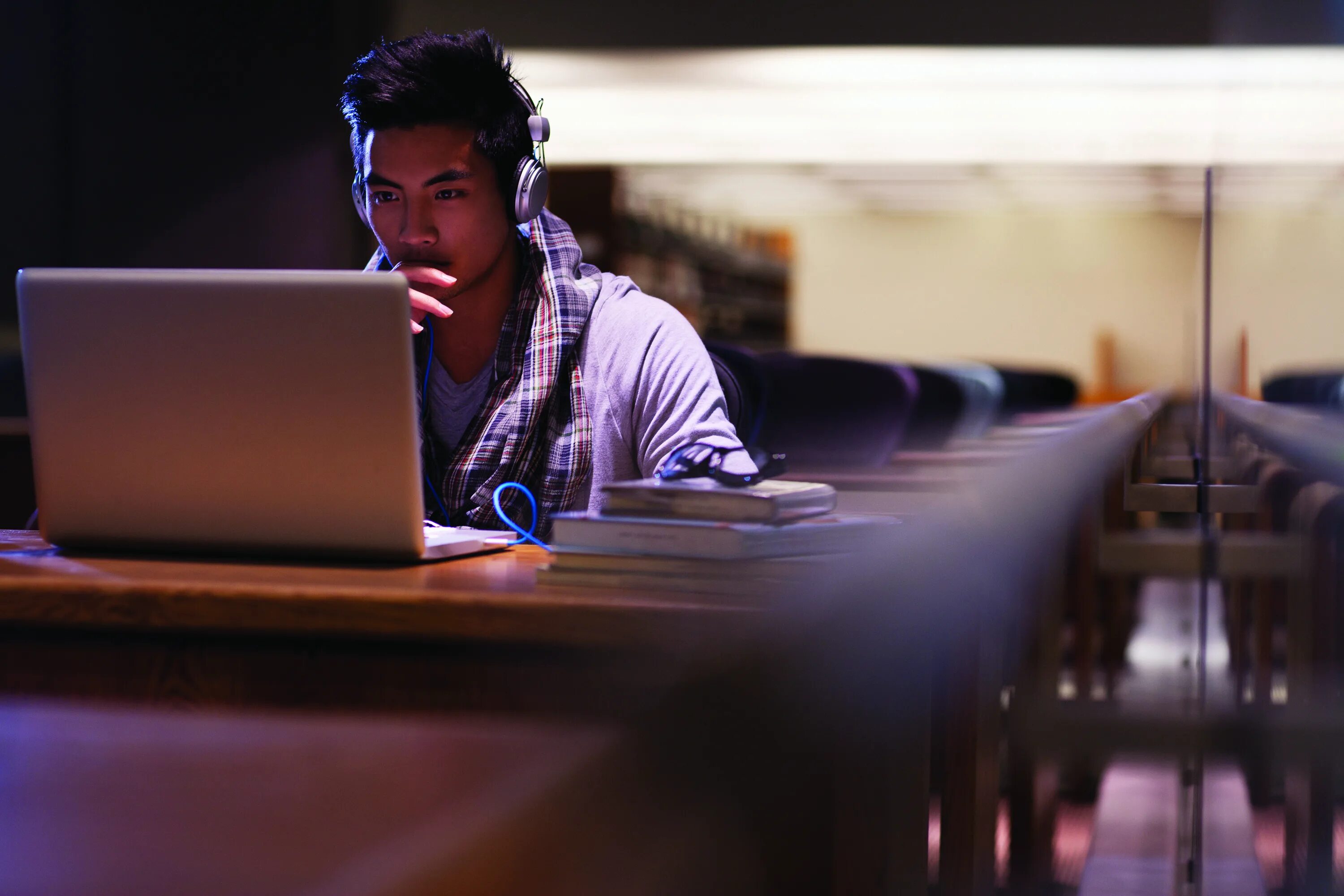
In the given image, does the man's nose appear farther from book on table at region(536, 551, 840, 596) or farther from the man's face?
book on table at region(536, 551, 840, 596)

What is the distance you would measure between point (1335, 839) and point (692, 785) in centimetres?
70

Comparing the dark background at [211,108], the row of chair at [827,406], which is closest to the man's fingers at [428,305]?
the row of chair at [827,406]

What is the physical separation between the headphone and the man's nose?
0.27 ft

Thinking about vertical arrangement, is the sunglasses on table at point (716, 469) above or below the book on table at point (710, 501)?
above

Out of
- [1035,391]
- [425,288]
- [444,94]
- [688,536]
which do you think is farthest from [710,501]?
[1035,391]

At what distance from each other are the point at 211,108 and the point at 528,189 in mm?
4753

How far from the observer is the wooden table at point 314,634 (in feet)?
3.19

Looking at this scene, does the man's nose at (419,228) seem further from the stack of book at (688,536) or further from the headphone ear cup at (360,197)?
the stack of book at (688,536)

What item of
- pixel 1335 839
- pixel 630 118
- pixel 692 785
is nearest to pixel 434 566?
pixel 1335 839

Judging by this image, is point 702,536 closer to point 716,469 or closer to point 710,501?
point 710,501

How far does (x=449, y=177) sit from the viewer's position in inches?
67.7

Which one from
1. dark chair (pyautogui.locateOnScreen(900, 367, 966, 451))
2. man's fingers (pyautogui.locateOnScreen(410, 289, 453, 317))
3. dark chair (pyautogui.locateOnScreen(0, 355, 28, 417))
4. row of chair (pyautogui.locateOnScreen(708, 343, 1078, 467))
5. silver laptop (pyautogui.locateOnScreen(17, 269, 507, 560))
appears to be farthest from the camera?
dark chair (pyautogui.locateOnScreen(0, 355, 28, 417))

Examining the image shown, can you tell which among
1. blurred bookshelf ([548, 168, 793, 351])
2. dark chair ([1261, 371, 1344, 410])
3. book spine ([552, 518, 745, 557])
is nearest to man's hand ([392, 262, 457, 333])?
book spine ([552, 518, 745, 557])

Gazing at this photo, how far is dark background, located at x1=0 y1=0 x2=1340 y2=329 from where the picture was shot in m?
5.75
